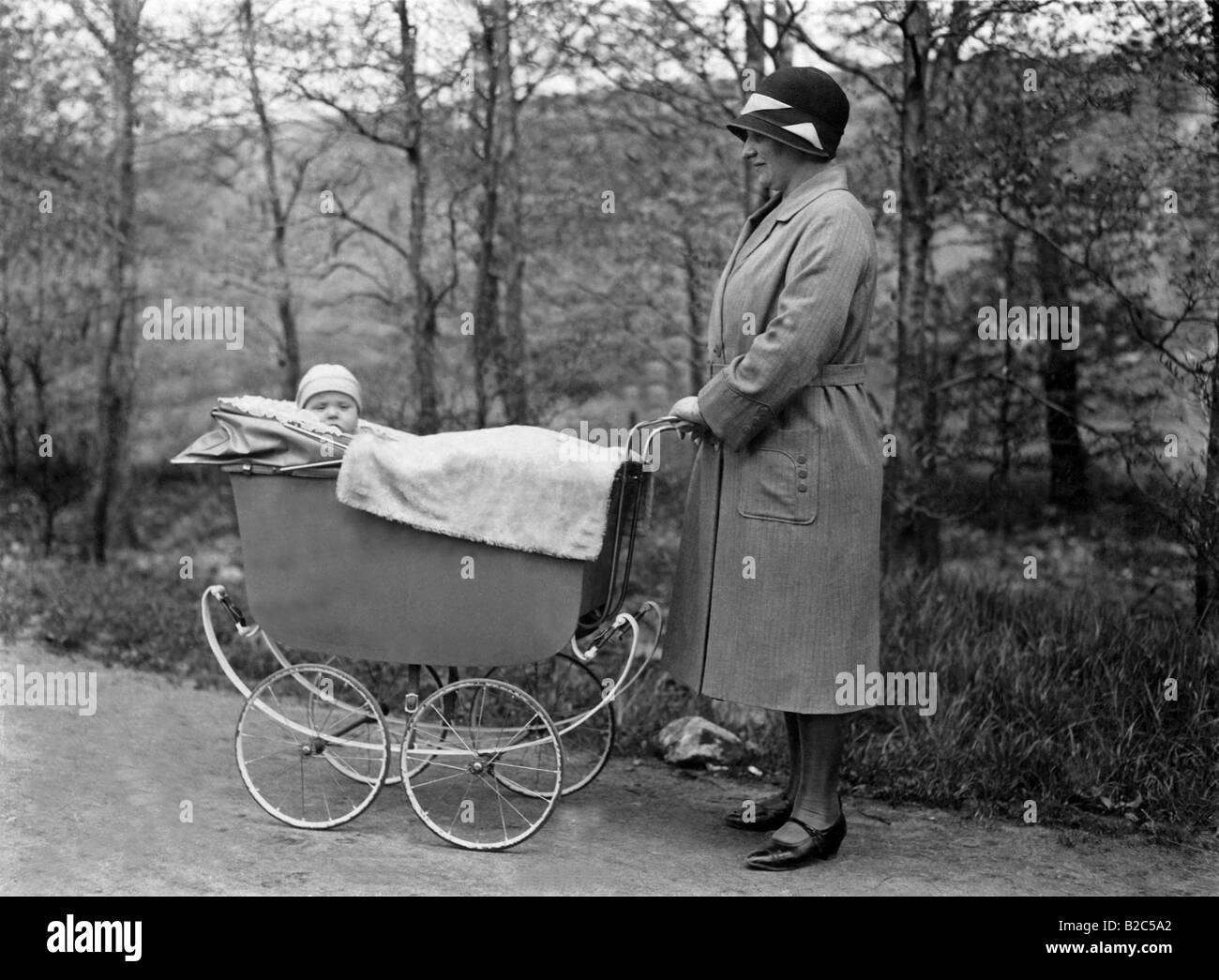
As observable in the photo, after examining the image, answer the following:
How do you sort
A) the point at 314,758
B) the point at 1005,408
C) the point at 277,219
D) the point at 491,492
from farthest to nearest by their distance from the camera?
the point at 277,219
the point at 1005,408
the point at 314,758
the point at 491,492

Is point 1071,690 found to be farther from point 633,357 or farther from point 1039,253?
point 633,357

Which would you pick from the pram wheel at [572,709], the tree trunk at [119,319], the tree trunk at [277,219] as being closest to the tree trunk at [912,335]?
the pram wheel at [572,709]

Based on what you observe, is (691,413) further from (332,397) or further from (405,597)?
(332,397)

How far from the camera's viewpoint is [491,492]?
3.89 meters

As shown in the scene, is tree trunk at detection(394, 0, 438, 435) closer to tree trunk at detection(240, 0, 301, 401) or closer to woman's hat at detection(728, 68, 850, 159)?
tree trunk at detection(240, 0, 301, 401)

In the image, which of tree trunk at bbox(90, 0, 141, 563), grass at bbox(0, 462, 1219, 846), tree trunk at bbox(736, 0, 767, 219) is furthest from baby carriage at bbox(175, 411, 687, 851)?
tree trunk at bbox(90, 0, 141, 563)

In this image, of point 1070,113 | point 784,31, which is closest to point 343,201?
point 784,31

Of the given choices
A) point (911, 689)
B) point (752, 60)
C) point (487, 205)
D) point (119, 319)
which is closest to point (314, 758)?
point (911, 689)

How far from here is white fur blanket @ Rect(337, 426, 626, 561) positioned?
385 centimetres

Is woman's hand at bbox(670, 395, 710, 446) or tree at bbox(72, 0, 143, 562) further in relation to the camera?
tree at bbox(72, 0, 143, 562)

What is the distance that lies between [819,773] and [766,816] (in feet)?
1.23

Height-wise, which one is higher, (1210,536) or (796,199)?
(796,199)

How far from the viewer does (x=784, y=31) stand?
253 inches

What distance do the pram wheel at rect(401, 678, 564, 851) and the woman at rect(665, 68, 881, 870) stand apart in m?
0.61
